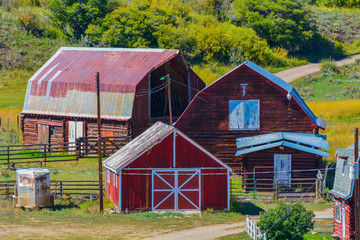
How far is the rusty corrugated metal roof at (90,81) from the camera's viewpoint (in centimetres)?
5275

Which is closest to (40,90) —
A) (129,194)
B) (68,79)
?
(68,79)

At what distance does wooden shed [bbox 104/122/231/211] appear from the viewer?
39.2 m

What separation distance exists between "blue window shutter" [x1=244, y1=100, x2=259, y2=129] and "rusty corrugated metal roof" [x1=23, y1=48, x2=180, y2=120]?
8.55 meters

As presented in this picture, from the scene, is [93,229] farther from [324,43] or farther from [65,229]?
[324,43]

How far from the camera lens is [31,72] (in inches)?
3132

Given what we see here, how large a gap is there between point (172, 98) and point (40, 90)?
388 inches

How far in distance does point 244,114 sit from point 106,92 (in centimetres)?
1081

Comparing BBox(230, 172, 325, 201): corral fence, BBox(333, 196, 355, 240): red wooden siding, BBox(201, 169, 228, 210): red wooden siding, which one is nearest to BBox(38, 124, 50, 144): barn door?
BBox(230, 172, 325, 201): corral fence

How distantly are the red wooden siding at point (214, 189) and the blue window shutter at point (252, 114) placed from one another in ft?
29.0

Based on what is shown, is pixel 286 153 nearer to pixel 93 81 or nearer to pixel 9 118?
pixel 93 81

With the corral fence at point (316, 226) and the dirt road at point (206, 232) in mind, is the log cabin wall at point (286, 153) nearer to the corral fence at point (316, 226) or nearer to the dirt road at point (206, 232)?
the corral fence at point (316, 226)

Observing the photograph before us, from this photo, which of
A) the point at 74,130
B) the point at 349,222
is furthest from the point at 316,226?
the point at 74,130

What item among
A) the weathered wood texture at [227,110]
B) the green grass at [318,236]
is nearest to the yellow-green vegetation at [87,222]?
the green grass at [318,236]

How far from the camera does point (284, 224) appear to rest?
3297 cm
